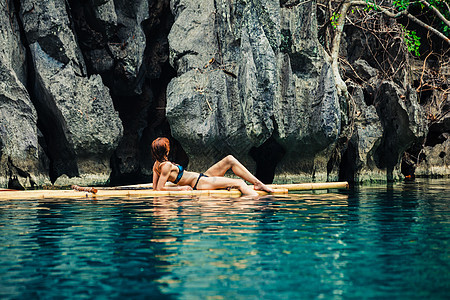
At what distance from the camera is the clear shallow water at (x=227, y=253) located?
3168mm

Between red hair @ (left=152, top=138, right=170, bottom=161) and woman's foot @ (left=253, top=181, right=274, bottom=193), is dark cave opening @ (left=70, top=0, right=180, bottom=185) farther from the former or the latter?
woman's foot @ (left=253, top=181, right=274, bottom=193)

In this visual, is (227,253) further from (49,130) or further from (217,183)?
(49,130)

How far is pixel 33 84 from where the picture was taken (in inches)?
588

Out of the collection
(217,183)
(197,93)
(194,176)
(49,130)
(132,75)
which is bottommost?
(217,183)

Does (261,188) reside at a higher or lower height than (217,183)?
lower

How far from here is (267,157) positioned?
16734 mm

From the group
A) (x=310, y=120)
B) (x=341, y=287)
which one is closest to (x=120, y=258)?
(x=341, y=287)

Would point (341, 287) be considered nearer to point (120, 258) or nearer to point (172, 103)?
point (120, 258)

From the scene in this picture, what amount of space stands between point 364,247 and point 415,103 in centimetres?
1314

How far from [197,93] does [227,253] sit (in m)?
10.9

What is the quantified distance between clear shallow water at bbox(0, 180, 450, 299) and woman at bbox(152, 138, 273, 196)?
6.58 ft

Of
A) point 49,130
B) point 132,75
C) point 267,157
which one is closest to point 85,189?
point 49,130

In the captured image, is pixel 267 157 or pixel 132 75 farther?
pixel 267 157

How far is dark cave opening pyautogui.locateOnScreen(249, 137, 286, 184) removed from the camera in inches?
645
